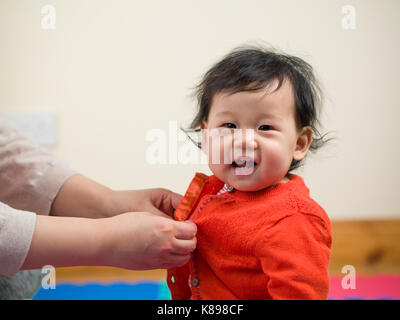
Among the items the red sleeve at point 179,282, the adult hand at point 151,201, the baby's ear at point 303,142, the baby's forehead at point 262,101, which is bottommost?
the red sleeve at point 179,282

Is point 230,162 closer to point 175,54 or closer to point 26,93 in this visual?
point 175,54

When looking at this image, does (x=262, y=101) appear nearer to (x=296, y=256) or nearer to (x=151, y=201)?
(x=296, y=256)

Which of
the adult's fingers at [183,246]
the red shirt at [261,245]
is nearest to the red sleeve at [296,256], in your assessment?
the red shirt at [261,245]

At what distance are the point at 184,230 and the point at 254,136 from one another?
6.9 inches

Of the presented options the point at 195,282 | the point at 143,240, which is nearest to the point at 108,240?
the point at 143,240

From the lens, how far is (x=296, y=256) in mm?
524

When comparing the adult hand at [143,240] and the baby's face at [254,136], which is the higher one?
the baby's face at [254,136]

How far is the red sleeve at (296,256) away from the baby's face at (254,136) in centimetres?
8

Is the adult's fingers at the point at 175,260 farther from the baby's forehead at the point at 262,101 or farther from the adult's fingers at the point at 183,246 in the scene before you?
the baby's forehead at the point at 262,101

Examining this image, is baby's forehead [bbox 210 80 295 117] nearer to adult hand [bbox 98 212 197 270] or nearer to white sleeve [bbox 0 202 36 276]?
adult hand [bbox 98 212 197 270]

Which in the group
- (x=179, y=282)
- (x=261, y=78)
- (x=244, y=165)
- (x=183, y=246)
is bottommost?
(x=179, y=282)

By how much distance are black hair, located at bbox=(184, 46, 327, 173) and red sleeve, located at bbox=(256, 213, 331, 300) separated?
168 millimetres

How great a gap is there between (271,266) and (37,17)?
1.33 m

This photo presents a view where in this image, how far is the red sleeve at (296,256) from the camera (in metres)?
0.51
